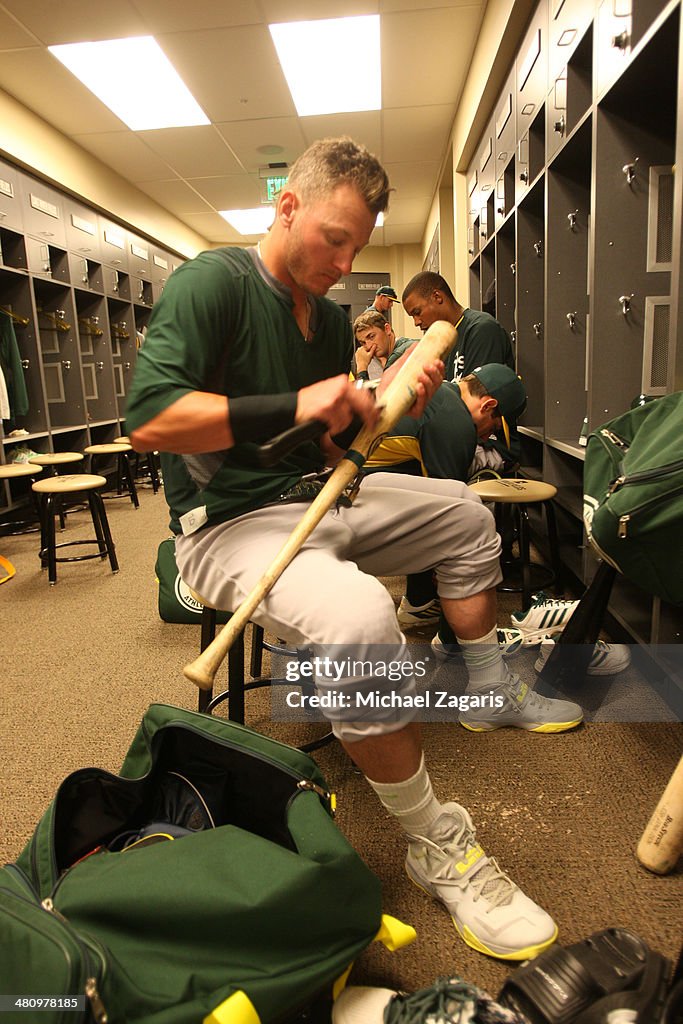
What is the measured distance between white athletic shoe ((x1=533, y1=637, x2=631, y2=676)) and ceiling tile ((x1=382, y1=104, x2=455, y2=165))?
4.63 metres

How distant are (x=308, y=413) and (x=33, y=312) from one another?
4352 mm

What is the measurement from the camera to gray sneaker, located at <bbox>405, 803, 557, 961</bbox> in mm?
937

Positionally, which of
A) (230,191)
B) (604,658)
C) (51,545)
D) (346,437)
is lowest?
(604,658)

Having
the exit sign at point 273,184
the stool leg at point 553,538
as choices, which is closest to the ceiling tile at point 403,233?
the exit sign at point 273,184

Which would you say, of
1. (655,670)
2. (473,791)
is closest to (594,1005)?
(473,791)

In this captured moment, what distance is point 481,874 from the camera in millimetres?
1007

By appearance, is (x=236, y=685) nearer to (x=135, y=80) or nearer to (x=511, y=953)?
(x=511, y=953)

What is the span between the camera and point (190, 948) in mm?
726

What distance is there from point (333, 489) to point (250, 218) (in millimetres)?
7863

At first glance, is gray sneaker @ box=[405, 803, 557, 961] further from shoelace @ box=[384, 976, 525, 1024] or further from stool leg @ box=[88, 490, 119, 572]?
stool leg @ box=[88, 490, 119, 572]

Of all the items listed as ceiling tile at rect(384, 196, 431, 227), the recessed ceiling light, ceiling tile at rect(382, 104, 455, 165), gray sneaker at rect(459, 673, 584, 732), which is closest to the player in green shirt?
gray sneaker at rect(459, 673, 584, 732)

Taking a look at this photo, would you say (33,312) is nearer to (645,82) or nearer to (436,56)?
(436,56)

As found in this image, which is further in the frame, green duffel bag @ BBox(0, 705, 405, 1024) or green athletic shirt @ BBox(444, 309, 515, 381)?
green athletic shirt @ BBox(444, 309, 515, 381)

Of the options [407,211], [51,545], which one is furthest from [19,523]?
[407,211]
